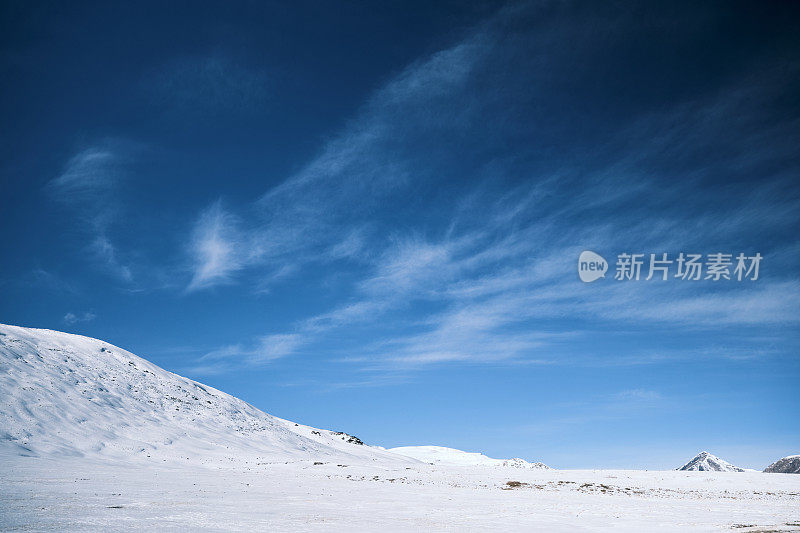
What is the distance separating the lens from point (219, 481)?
24.7 metres

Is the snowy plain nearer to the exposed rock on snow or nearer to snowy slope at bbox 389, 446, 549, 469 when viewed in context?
the exposed rock on snow

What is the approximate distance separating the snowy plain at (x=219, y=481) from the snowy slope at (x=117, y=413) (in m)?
0.19

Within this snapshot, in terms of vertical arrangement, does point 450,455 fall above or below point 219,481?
above

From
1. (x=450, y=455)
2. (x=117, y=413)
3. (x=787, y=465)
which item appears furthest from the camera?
(x=450, y=455)

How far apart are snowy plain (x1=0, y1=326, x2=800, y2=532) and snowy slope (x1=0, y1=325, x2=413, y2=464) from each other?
0.19 m

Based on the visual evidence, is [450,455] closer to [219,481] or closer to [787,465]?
[787,465]

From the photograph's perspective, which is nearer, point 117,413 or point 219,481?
point 219,481

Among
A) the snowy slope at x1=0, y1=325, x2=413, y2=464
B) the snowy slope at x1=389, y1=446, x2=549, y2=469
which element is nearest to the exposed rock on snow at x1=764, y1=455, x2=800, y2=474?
the snowy slope at x1=389, y1=446, x2=549, y2=469

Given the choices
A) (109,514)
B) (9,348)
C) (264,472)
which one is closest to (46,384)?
(9,348)

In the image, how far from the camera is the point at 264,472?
31.9 meters

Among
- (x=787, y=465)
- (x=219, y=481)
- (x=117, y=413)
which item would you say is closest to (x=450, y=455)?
(x=787, y=465)

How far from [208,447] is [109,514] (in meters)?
31.7

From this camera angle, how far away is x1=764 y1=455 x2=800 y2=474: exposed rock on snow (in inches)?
2356

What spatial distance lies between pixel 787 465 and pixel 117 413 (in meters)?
75.7
